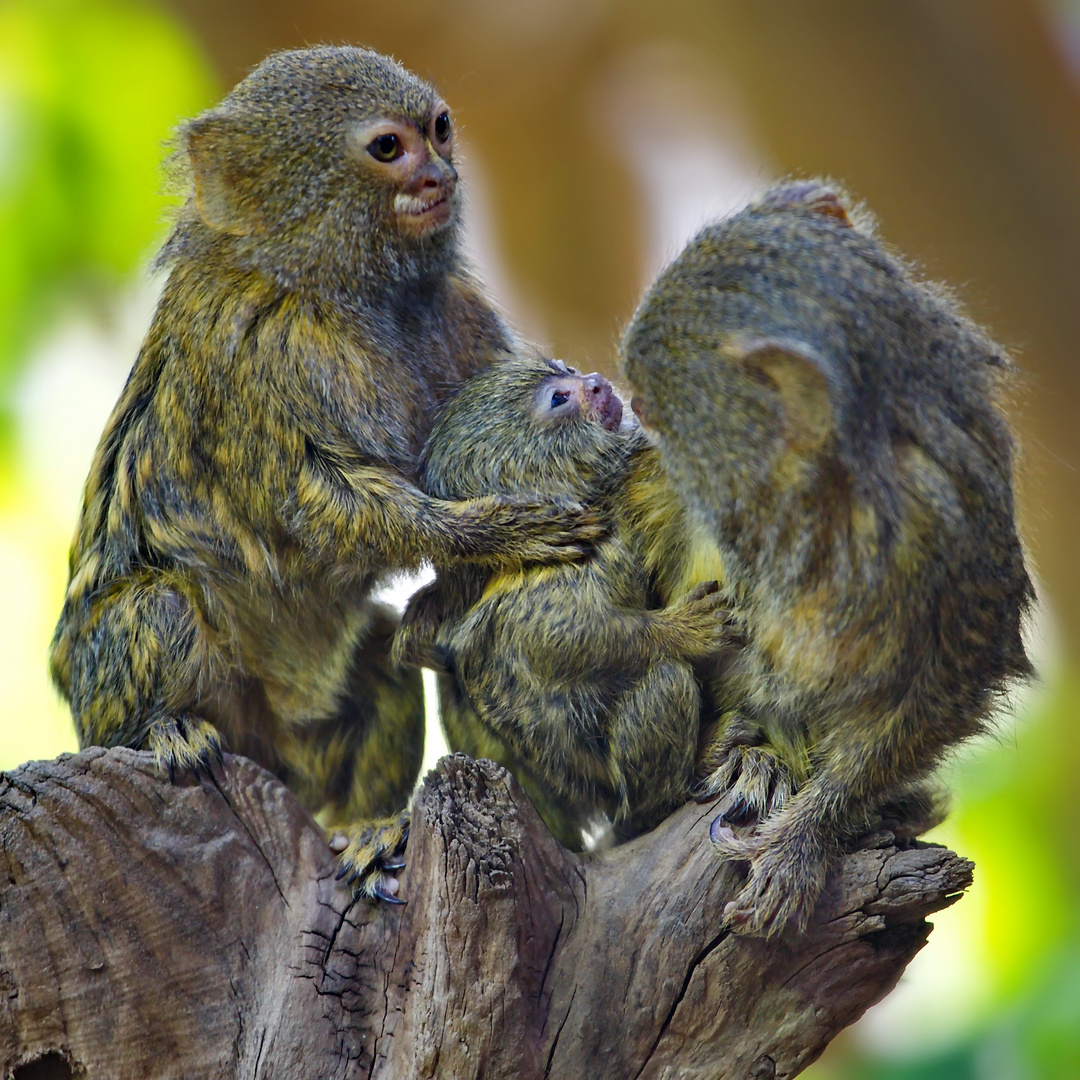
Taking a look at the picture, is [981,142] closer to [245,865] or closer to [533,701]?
[533,701]

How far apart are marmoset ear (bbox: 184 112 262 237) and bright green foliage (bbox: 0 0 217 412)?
3.21 meters

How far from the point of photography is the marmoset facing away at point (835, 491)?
2152mm

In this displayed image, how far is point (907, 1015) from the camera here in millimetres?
6160

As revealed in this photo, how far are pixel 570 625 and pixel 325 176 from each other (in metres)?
1.18

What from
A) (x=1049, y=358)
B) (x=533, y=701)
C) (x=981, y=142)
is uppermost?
(x=981, y=142)

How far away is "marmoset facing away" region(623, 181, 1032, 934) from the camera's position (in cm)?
215

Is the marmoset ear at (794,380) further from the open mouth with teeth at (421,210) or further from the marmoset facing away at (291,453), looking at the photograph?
the open mouth with teeth at (421,210)

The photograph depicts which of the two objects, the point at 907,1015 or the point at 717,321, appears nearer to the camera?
the point at 717,321

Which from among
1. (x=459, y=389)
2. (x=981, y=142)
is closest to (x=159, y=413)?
(x=459, y=389)

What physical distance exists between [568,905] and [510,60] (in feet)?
17.5

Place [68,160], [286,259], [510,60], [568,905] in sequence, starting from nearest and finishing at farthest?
[568,905] → [286,259] → [68,160] → [510,60]

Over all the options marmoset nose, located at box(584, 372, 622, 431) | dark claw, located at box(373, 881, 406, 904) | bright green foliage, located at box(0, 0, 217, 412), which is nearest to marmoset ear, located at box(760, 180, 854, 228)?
marmoset nose, located at box(584, 372, 622, 431)

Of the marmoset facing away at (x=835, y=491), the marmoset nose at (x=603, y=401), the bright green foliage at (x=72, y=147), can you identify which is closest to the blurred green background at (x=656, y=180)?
the bright green foliage at (x=72, y=147)

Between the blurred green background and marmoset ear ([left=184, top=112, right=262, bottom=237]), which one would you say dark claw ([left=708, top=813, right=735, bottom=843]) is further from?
the blurred green background
